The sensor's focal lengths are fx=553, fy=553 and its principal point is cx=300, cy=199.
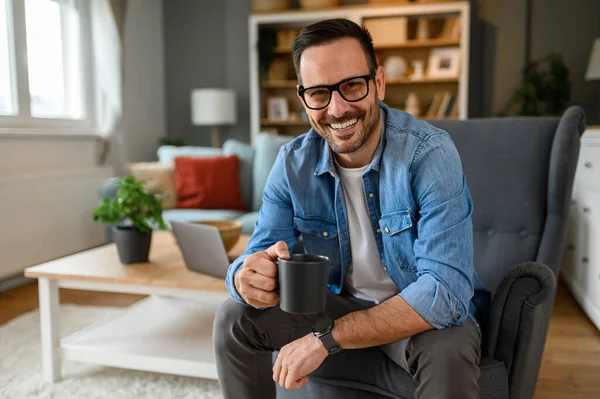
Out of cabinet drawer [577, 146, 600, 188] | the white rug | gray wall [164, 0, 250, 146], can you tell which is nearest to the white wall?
gray wall [164, 0, 250, 146]

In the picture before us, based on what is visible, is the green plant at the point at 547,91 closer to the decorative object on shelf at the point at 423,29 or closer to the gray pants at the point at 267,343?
the decorative object on shelf at the point at 423,29

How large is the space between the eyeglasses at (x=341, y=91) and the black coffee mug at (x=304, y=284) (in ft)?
1.35

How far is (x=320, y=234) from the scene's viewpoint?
4.46ft

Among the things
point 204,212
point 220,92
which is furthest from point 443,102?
point 204,212

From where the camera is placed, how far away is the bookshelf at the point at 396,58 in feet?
15.3

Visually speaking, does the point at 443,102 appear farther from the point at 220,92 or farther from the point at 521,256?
the point at 521,256

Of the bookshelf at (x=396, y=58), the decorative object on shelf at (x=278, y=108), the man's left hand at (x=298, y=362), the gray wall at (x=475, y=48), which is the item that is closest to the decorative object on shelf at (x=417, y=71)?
the bookshelf at (x=396, y=58)

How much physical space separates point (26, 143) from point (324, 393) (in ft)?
9.11

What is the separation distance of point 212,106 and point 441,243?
411 cm

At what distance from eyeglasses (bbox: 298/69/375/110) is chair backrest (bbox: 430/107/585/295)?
1.99 ft

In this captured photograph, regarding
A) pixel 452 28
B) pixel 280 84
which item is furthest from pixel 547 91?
pixel 280 84

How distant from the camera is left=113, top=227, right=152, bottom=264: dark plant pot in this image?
197cm

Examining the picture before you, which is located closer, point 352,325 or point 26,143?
point 352,325

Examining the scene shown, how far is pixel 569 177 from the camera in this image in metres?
1.53
